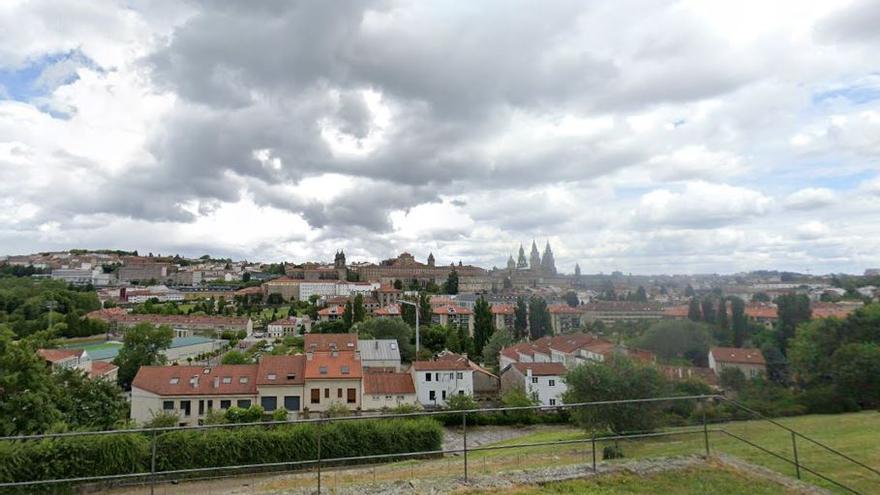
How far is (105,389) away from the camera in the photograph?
21.9 meters

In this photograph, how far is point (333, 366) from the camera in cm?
2966

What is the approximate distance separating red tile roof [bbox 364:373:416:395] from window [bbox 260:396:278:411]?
5070mm

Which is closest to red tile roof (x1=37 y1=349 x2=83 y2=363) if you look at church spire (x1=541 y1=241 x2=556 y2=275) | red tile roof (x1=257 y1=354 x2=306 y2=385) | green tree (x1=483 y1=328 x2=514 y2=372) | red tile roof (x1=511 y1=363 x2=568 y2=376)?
red tile roof (x1=257 y1=354 x2=306 y2=385)

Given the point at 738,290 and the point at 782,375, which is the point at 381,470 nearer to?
the point at 782,375

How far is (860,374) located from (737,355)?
6.37 meters

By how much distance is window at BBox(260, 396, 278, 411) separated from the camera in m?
27.5

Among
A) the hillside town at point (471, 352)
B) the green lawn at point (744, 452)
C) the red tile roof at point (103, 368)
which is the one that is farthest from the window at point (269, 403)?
the green lawn at point (744, 452)

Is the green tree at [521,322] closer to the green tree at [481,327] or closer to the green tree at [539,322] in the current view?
the green tree at [539,322]

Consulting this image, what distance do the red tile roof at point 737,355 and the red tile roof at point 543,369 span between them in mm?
8800

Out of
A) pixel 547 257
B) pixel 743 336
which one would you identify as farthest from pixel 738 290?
pixel 547 257

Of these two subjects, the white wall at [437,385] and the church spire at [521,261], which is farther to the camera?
the church spire at [521,261]

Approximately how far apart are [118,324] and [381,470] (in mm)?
83597

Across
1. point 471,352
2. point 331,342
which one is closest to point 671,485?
point 331,342

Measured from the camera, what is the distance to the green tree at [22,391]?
14.4 metres
